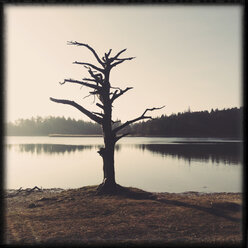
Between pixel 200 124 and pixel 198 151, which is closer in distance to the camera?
pixel 198 151

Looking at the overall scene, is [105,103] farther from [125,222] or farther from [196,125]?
[196,125]

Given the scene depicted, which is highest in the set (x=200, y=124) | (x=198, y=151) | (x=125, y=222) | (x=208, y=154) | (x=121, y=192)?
(x=125, y=222)

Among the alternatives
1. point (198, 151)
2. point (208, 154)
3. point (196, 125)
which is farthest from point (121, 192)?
point (196, 125)

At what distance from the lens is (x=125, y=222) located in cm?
1156

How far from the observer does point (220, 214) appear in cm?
1242

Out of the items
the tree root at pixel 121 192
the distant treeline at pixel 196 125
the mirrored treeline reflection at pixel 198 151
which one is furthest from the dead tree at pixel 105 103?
the distant treeline at pixel 196 125

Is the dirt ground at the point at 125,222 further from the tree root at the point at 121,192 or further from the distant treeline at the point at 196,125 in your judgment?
the distant treeline at the point at 196,125

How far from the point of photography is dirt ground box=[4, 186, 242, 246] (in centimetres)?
990

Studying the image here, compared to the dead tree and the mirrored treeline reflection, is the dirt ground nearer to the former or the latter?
the dead tree

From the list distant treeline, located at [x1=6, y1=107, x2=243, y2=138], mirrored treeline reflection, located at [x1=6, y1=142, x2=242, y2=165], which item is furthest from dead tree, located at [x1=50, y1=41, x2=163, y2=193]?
distant treeline, located at [x1=6, y1=107, x2=243, y2=138]

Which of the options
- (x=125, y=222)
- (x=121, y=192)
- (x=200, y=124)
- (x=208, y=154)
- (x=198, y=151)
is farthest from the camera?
(x=200, y=124)

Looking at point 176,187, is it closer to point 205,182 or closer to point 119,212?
point 205,182

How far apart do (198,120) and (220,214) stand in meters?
117

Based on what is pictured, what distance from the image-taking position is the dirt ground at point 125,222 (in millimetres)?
9898
